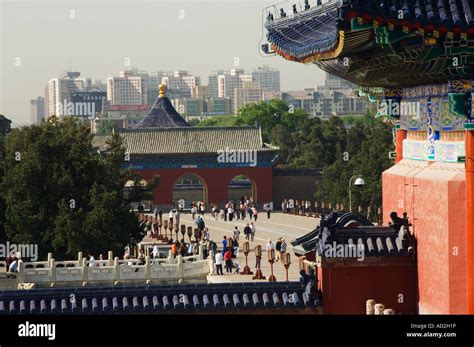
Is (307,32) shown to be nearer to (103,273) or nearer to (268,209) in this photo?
(103,273)

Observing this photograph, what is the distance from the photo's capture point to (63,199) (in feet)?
119

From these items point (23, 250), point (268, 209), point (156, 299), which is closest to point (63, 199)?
point (23, 250)

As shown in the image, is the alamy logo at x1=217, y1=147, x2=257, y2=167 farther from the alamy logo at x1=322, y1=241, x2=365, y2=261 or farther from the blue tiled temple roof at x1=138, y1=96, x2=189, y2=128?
the alamy logo at x1=322, y1=241, x2=365, y2=261

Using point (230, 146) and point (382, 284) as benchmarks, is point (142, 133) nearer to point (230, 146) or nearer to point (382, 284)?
point (230, 146)

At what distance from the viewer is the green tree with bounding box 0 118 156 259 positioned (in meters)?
35.9

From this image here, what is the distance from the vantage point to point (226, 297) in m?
18.3

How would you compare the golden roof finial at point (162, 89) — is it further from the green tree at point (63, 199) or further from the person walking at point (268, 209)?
the green tree at point (63, 199)

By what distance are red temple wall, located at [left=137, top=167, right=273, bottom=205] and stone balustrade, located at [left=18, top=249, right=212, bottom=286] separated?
126 feet

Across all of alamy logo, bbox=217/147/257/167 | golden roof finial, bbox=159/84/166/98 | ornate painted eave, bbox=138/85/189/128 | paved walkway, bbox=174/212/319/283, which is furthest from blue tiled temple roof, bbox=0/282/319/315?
golden roof finial, bbox=159/84/166/98

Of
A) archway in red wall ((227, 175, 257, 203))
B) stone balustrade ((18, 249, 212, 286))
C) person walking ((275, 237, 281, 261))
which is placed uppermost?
stone balustrade ((18, 249, 212, 286))

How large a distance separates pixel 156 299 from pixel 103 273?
13192 mm

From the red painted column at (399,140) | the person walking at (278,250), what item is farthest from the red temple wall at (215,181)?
the red painted column at (399,140)
